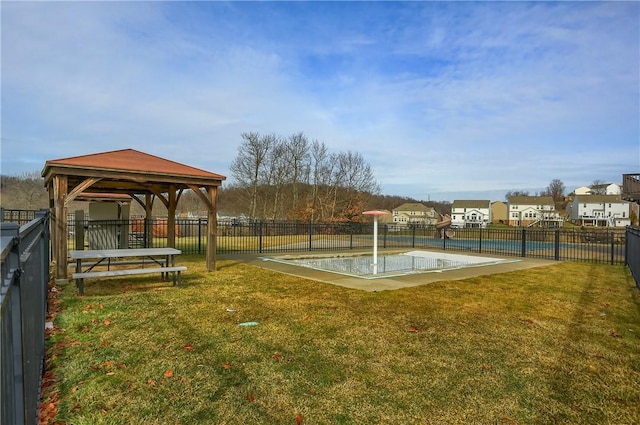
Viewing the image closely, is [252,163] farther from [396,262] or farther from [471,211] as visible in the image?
[471,211]

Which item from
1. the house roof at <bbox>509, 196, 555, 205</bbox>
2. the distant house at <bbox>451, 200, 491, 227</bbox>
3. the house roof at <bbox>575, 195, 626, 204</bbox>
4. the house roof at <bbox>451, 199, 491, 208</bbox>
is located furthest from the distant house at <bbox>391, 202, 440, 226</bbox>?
the house roof at <bbox>575, 195, 626, 204</bbox>

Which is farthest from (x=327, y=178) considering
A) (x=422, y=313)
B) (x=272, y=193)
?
(x=422, y=313)

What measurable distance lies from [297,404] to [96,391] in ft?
5.79

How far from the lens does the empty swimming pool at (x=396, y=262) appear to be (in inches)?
431

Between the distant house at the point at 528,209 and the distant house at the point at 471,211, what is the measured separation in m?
5.18

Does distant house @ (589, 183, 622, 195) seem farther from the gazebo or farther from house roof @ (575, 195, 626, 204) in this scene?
the gazebo

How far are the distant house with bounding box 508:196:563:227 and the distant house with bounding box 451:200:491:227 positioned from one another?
5.18m


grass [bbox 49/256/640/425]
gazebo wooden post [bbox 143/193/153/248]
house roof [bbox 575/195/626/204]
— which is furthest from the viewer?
house roof [bbox 575/195/626/204]

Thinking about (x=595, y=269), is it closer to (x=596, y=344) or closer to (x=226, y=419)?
(x=596, y=344)

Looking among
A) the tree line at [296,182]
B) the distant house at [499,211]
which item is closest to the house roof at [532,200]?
the distant house at [499,211]

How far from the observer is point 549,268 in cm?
1146


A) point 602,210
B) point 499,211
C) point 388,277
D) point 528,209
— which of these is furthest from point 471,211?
point 388,277

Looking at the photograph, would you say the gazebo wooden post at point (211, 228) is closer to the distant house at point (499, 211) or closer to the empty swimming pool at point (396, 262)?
the empty swimming pool at point (396, 262)

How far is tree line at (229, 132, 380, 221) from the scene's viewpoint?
39.2 meters
